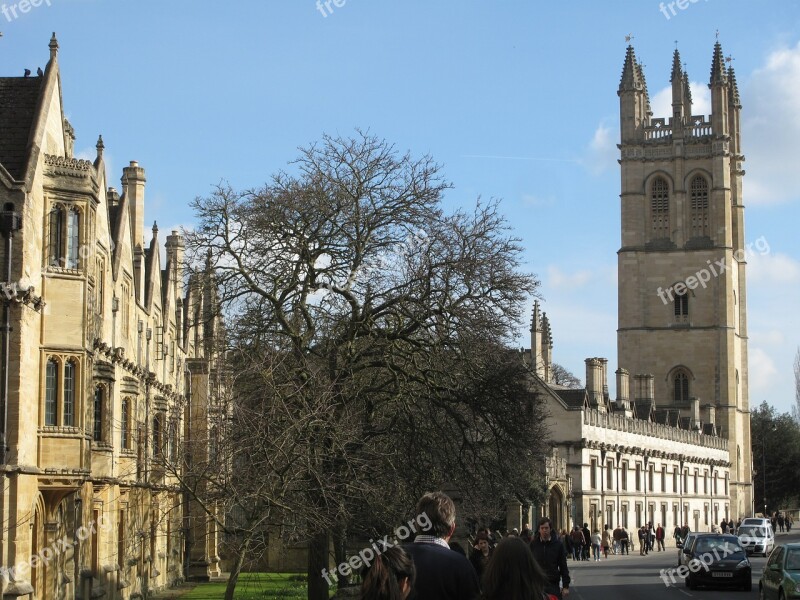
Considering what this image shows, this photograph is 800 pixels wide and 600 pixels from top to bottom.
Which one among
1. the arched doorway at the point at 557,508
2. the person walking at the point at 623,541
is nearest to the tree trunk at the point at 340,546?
the arched doorway at the point at 557,508

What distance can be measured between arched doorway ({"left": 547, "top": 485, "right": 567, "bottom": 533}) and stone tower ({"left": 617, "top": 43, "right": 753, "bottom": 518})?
41.9 meters

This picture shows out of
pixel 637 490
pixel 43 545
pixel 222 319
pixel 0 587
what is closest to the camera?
pixel 0 587

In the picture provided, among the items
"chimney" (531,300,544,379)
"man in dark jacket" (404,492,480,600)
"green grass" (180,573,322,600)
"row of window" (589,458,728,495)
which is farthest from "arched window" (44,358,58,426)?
"row of window" (589,458,728,495)

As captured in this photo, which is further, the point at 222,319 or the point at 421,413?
the point at 222,319

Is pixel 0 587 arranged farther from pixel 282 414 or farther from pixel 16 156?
pixel 16 156

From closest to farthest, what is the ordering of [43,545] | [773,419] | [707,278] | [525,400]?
[43,545]
[525,400]
[707,278]
[773,419]

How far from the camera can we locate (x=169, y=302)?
41.3 m

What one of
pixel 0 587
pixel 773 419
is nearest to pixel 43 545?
pixel 0 587

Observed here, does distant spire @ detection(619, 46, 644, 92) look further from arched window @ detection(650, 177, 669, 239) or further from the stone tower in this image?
arched window @ detection(650, 177, 669, 239)

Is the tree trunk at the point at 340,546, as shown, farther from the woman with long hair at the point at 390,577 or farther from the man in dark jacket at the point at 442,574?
the woman with long hair at the point at 390,577

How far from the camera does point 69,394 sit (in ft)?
84.9

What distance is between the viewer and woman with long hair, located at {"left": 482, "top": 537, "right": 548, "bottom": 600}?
859cm

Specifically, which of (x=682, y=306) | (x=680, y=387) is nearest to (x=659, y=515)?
(x=680, y=387)

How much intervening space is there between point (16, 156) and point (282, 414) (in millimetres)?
6991
